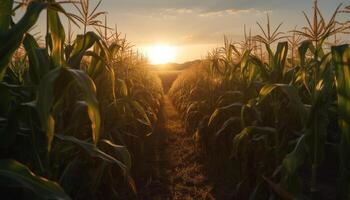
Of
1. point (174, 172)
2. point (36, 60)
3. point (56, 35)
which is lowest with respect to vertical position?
point (174, 172)

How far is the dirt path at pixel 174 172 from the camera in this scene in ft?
13.0

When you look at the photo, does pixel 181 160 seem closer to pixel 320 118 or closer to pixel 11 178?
pixel 320 118

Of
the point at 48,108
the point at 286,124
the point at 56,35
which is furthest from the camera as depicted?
the point at 286,124

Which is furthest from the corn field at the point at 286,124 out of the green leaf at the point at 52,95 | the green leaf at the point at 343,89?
the green leaf at the point at 52,95

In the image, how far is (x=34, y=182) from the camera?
1448 millimetres

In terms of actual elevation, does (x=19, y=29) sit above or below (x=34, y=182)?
above

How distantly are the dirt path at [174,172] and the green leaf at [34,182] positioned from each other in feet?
8.13

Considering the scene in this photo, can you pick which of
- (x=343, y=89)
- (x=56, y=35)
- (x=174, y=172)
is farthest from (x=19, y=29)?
(x=174, y=172)

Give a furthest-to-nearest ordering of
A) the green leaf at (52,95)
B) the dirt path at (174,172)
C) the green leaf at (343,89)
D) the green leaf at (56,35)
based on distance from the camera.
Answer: the dirt path at (174,172) < the green leaf at (343,89) < the green leaf at (56,35) < the green leaf at (52,95)

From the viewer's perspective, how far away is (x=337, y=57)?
2.04m

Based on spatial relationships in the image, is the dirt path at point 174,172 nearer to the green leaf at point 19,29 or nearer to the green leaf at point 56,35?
the green leaf at point 56,35

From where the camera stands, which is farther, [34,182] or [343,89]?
[343,89]

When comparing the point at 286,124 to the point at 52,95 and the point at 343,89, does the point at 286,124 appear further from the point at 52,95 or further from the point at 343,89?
the point at 52,95

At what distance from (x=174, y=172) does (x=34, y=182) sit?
3418 mm
